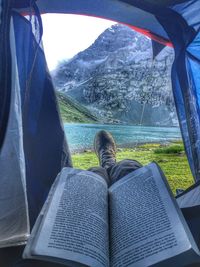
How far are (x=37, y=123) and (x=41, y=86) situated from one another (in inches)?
6.3

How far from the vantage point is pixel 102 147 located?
6.48 ft

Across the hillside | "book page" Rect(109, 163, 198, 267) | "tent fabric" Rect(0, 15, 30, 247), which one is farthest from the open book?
the hillside

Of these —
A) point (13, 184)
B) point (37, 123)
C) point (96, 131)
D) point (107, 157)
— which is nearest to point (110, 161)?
point (107, 157)

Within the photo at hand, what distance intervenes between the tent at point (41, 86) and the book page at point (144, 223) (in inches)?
11.9

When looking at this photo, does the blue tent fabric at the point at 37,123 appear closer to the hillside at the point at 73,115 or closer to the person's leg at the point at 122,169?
the person's leg at the point at 122,169

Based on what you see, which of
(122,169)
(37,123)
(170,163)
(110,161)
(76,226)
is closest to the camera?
(76,226)

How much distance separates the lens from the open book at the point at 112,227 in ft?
1.99

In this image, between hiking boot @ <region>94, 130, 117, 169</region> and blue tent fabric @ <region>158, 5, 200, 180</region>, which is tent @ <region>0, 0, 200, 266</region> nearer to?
blue tent fabric @ <region>158, 5, 200, 180</region>

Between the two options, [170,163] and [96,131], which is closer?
[96,131]

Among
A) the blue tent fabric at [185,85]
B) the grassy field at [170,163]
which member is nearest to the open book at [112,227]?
the blue tent fabric at [185,85]

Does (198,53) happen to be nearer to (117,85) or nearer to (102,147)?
(102,147)

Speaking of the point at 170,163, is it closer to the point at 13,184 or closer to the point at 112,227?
the point at 13,184

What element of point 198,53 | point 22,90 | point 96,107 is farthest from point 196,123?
point 96,107

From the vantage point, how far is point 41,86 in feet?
4.51
